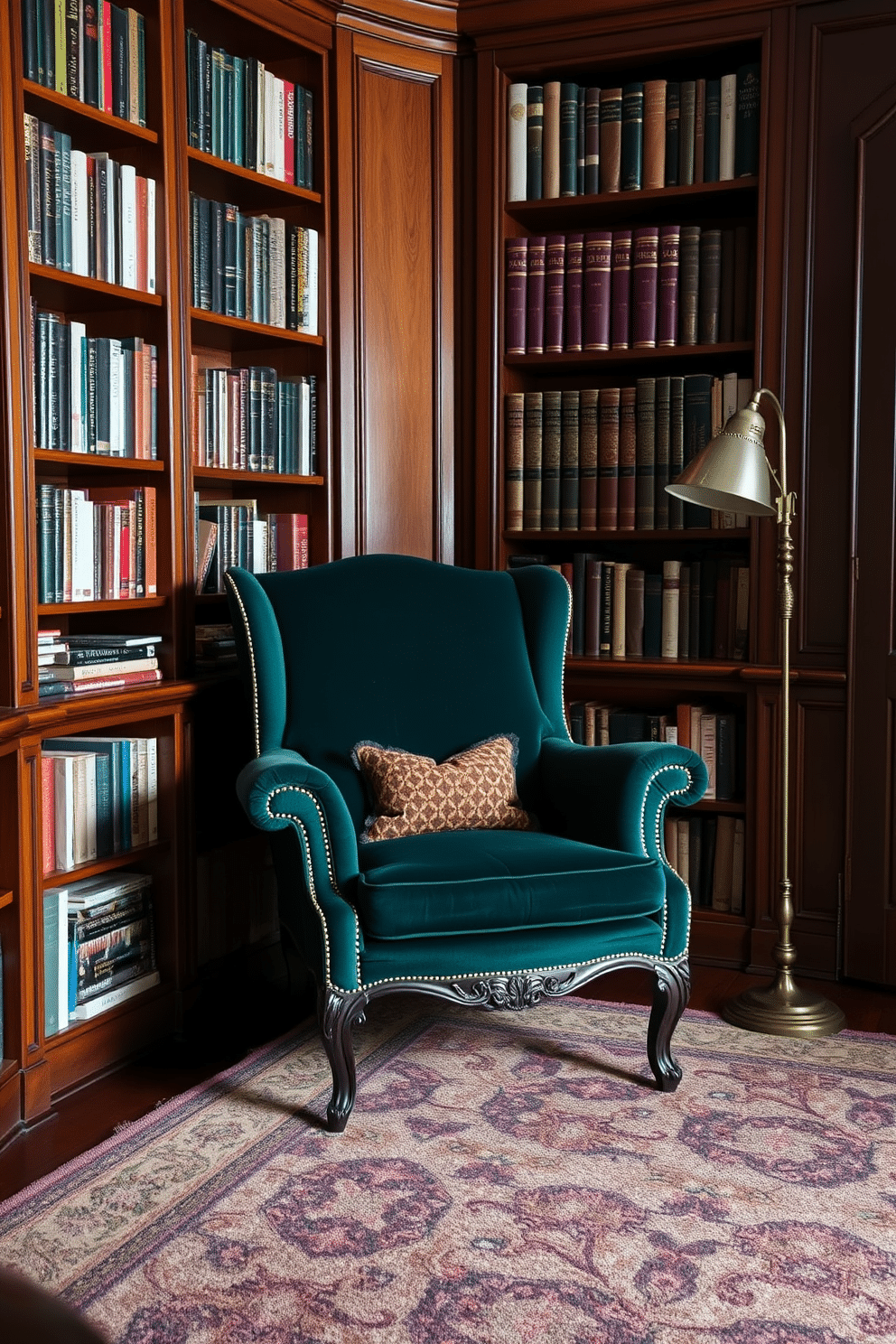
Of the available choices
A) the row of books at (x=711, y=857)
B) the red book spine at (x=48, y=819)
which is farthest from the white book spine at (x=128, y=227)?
the row of books at (x=711, y=857)

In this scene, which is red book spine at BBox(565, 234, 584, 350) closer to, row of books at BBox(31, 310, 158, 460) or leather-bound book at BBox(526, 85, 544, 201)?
leather-bound book at BBox(526, 85, 544, 201)

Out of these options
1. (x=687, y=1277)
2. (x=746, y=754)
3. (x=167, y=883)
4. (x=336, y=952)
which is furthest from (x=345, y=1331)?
(x=746, y=754)

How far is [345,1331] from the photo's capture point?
1.84 metres

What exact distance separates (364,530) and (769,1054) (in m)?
1.77

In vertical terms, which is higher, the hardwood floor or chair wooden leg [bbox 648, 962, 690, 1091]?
chair wooden leg [bbox 648, 962, 690, 1091]

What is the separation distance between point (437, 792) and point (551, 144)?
199 centimetres

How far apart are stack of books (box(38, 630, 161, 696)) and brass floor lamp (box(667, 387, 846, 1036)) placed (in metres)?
1.28

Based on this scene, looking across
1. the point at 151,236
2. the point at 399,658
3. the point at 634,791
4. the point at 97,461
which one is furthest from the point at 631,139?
the point at 634,791

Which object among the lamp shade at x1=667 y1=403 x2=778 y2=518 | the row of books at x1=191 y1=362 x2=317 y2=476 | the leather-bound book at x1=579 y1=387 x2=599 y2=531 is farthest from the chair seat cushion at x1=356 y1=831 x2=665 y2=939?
the leather-bound book at x1=579 y1=387 x2=599 y2=531

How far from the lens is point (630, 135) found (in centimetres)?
359

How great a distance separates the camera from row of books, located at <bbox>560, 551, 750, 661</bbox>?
3.62 metres

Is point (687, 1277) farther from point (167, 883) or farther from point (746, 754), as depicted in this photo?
point (746, 754)

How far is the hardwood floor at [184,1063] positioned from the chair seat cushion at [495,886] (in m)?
0.65

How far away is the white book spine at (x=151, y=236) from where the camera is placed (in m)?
2.99
